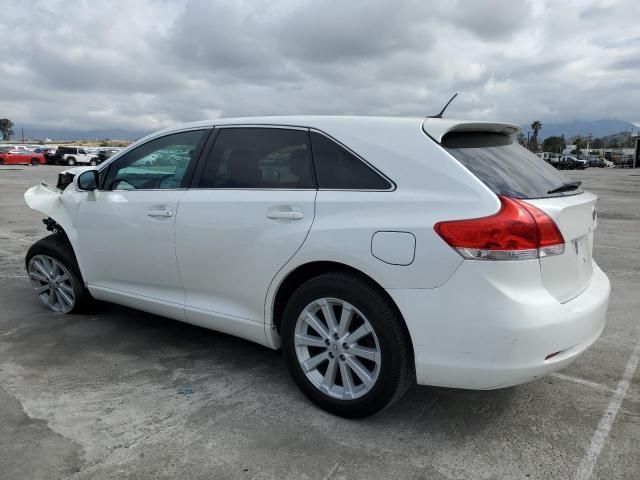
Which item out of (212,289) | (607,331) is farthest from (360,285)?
(607,331)

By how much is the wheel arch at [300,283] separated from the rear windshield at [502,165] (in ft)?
2.45

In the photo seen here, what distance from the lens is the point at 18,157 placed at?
4444 cm

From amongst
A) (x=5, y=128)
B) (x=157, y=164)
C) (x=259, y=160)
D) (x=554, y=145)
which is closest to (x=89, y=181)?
(x=157, y=164)

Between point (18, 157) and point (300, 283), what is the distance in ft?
158

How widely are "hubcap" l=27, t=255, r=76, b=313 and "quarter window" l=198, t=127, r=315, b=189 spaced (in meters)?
1.91

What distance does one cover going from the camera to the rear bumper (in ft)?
8.35

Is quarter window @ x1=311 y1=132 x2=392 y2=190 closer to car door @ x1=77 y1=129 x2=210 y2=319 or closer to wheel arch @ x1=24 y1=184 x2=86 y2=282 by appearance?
car door @ x1=77 y1=129 x2=210 y2=319

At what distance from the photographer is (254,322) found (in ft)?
11.1

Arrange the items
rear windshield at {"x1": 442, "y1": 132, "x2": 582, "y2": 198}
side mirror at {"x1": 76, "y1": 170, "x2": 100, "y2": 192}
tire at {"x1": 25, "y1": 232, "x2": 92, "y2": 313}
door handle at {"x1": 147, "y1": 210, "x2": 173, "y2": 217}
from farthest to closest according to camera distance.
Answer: tire at {"x1": 25, "y1": 232, "x2": 92, "y2": 313}, side mirror at {"x1": 76, "y1": 170, "x2": 100, "y2": 192}, door handle at {"x1": 147, "y1": 210, "x2": 173, "y2": 217}, rear windshield at {"x1": 442, "y1": 132, "x2": 582, "y2": 198}

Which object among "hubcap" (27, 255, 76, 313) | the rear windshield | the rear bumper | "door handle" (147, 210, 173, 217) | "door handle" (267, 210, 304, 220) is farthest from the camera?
"hubcap" (27, 255, 76, 313)

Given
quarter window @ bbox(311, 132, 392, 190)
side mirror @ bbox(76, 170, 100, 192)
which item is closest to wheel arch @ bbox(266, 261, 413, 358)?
quarter window @ bbox(311, 132, 392, 190)

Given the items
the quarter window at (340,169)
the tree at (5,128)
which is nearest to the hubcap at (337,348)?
the quarter window at (340,169)

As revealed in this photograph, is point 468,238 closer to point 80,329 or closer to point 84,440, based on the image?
point 84,440

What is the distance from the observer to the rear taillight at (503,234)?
8.36ft
